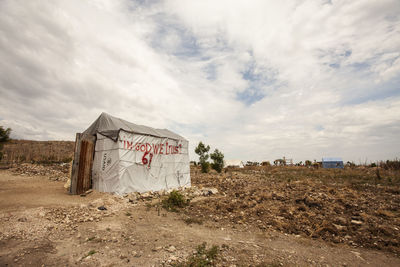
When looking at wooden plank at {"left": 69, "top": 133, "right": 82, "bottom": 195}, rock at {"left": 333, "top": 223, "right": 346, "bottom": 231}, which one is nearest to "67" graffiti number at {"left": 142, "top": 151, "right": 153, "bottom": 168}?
wooden plank at {"left": 69, "top": 133, "right": 82, "bottom": 195}

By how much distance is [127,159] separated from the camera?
364 inches

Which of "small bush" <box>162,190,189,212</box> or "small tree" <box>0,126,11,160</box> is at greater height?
"small tree" <box>0,126,11,160</box>

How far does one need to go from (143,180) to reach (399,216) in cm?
1007

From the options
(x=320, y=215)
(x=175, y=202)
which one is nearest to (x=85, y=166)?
(x=175, y=202)

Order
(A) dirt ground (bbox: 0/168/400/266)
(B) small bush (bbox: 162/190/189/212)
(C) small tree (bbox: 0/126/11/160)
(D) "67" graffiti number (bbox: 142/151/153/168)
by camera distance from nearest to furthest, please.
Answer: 1. (A) dirt ground (bbox: 0/168/400/266)
2. (B) small bush (bbox: 162/190/189/212)
3. (D) "67" graffiti number (bbox: 142/151/153/168)
4. (C) small tree (bbox: 0/126/11/160)

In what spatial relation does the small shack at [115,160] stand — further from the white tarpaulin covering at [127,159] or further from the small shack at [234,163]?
the small shack at [234,163]

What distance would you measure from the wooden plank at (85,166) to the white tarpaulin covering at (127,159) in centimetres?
22

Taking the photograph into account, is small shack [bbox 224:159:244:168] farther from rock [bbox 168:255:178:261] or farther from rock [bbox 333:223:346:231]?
rock [bbox 168:255:178:261]

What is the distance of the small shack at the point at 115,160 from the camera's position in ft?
28.6

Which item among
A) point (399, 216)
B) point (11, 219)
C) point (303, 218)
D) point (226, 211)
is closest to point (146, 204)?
point (226, 211)


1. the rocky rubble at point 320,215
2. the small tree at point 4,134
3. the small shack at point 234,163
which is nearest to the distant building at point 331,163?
the small shack at point 234,163

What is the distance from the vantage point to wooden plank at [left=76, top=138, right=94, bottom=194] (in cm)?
852

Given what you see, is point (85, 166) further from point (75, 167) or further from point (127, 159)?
point (127, 159)

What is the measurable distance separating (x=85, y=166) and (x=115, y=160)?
4.71ft
